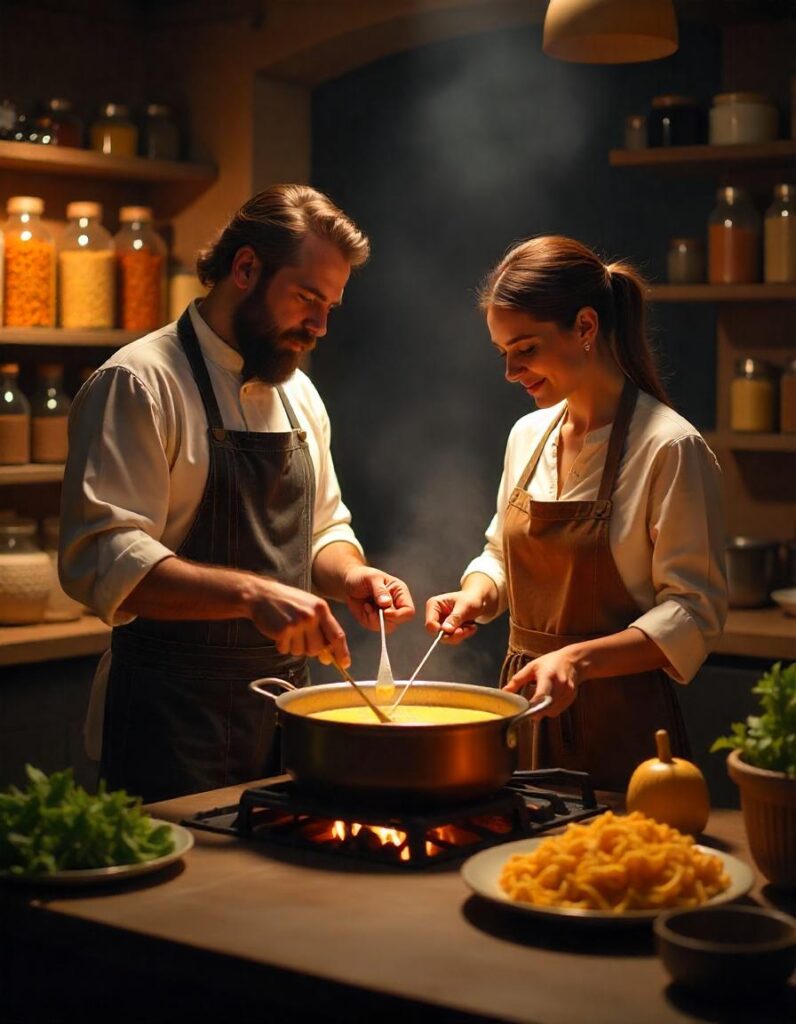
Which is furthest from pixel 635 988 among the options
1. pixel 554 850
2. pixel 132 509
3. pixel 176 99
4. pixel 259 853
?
pixel 176 99

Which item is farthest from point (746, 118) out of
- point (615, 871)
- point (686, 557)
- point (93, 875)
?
point (93, 875)

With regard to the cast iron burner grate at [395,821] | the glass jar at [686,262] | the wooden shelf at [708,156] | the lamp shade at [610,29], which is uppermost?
the wooden shelf at [708,156]

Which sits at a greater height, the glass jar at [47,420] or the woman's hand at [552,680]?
the glass jar at [47,420]

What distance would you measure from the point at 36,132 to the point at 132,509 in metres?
2.04

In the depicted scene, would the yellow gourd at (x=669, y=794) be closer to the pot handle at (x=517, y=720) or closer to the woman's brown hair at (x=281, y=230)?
the pot handle at (x=517, y=720)

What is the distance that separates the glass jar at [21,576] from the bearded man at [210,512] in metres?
1.27

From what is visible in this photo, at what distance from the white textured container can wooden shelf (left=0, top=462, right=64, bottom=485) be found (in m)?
2.01

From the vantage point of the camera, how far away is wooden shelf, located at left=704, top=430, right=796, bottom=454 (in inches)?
158

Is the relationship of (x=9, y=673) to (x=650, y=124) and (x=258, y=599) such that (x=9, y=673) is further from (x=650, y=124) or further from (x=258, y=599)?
(x=650, y=124)

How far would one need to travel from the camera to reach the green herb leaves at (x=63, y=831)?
1734 millimetres

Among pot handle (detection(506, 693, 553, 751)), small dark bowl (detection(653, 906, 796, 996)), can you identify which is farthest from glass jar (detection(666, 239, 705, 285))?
small dark bowl (detection(653, 906, 796, 996))

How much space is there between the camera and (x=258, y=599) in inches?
88.7

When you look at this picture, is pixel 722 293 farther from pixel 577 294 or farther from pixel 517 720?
pixel 517 720

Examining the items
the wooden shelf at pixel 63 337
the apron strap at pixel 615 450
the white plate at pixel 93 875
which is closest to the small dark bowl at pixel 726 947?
the white plate at pixel 93 875
